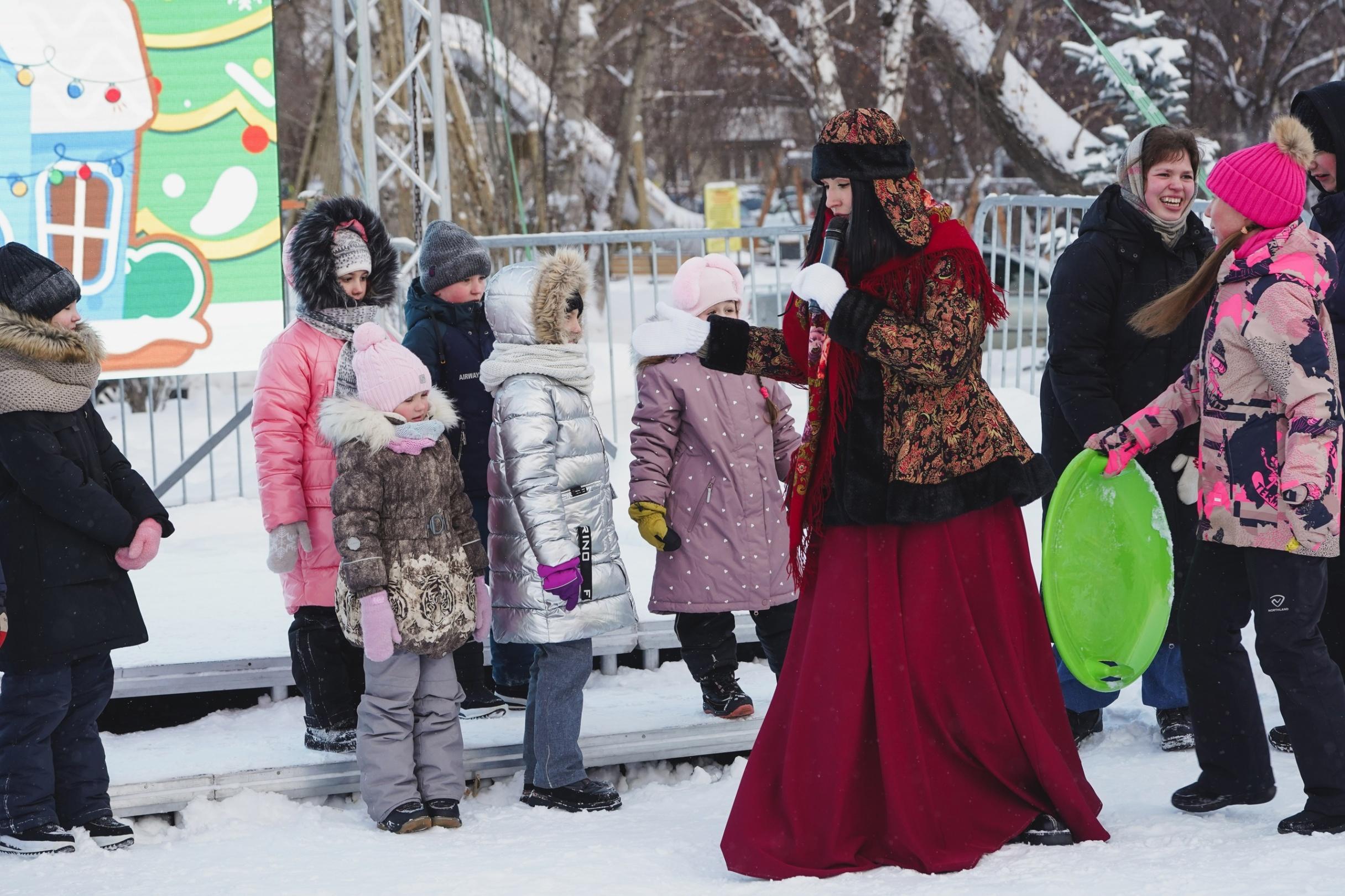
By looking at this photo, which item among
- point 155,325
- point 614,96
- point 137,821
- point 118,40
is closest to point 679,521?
point 137,821

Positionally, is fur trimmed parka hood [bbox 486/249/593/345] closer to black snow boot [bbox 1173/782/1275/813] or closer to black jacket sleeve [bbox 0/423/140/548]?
black jacket sleeve [bbox 0/423/140/548]

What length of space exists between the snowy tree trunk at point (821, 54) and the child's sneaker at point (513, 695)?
12596 mm

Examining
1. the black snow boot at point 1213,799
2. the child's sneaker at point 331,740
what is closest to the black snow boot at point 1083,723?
the black snow boot at point 1213,799

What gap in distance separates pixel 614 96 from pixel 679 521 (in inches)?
1154

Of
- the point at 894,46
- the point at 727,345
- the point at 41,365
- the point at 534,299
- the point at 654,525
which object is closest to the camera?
the point at 727,345

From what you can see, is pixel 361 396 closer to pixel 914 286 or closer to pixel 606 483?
pixel 606 483

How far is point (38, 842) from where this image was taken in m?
3.90

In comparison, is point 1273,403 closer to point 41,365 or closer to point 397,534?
point 397,534

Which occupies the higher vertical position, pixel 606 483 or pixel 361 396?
pixel 361 396

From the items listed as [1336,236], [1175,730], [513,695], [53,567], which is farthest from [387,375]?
[1336,236]

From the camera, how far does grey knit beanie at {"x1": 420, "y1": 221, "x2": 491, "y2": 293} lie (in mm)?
4867

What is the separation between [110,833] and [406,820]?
788 millimetres

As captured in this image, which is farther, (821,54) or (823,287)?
(821,54)

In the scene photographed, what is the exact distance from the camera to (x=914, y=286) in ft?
11.2
